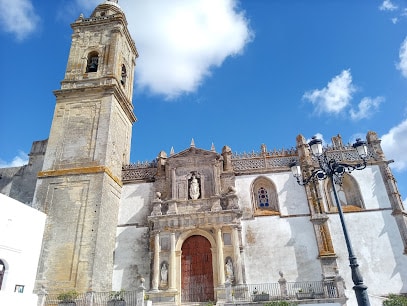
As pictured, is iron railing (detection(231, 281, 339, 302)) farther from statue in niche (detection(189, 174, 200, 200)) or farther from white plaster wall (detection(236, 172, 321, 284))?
statue in niche (detection(189, 174, 200, 200))

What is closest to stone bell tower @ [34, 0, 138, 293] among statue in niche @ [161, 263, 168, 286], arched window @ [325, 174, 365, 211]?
statue in niche @ [161, 263, 168, 286]

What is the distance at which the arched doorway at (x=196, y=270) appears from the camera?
16125mm

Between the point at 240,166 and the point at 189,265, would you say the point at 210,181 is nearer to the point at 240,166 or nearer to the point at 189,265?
the point at 240,166

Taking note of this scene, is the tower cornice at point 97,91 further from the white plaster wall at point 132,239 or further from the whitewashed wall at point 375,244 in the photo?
the whitewashed wall at point 375,244

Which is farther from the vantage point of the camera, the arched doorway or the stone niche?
the stone niche

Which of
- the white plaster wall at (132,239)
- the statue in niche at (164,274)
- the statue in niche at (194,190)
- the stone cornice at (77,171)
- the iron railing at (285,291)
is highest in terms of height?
the stone cornice at (77,171)

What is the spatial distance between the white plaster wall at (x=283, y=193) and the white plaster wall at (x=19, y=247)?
420 inches

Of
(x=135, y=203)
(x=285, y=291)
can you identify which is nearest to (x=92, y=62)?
(x=135, y=203)

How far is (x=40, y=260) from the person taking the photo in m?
15.4

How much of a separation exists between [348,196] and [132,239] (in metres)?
12.4

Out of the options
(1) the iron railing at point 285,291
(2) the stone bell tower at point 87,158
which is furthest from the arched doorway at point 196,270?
(2) the stone bell tower at point 87,158

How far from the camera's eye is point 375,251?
1605cm

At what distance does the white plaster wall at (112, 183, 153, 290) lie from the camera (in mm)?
16947

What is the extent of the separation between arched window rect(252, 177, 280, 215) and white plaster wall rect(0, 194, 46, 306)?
37.2ft
